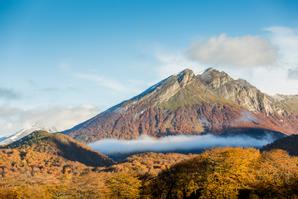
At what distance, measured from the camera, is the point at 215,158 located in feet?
582

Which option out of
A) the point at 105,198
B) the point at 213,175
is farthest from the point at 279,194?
the point at 105,198

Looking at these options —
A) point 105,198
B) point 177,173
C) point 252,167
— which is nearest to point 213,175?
point 252,167

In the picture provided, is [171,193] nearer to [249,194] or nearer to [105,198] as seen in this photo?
[105,198]

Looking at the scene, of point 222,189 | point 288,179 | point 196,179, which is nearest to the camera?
point 288,179

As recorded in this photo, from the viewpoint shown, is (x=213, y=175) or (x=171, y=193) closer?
(x=213, y=175)

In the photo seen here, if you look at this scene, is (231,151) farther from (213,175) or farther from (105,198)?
(105,198)

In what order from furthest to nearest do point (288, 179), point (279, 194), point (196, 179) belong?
point (196, 179) < point (288, 179) < point (279, 194)

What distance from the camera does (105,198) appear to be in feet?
648

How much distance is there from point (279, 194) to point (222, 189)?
86.8ft

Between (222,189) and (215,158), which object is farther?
(215,158)

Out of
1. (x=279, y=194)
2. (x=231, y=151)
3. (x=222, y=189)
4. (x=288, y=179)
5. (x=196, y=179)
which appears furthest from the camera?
(x=231, y=151)

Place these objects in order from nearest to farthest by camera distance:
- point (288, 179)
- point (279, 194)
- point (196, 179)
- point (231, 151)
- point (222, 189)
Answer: point (279, 194) → point (288, 179) → point (222, 189) → point (196, 179) → point (231, 151)

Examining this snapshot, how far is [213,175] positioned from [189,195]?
54.6 feet

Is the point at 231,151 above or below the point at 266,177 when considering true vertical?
above
